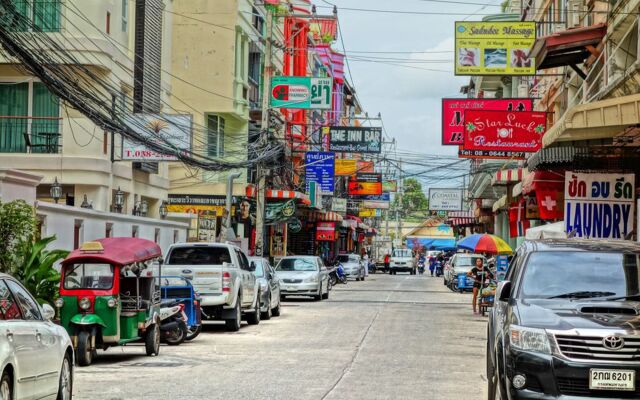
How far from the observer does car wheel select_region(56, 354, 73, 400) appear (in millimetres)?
11891

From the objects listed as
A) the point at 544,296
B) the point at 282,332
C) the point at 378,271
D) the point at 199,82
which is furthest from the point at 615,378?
the point at 378,271

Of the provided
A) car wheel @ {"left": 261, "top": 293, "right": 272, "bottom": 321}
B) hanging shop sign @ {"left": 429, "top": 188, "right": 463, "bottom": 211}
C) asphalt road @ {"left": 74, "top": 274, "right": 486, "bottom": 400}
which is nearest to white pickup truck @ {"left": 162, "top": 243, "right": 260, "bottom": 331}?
asphalt road @ {"left": 74, "top": 274, "right": 486, "bottom": 400}

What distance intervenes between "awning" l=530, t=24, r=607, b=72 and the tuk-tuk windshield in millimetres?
13648

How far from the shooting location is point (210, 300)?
24812mm

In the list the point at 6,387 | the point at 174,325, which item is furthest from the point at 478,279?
the point at 6,387

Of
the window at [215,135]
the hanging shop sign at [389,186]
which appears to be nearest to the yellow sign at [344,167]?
the window at [215,135]

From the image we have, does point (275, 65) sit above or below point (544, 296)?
above

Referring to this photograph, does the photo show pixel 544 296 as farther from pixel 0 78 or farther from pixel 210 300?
pixel 0 78

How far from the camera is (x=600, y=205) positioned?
23.1m

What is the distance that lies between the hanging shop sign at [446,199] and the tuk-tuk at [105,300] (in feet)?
248

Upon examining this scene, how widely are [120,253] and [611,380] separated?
393 inches

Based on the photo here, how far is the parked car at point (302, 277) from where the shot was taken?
129ft

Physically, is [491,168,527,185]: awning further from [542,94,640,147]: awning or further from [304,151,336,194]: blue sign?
[542,94,640,147]: awning

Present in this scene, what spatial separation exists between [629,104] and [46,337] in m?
10.9
